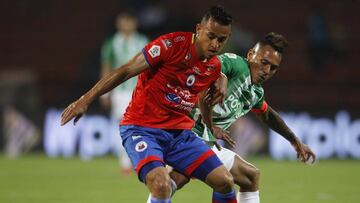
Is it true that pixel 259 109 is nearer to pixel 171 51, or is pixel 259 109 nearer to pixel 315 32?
pixel 171 51

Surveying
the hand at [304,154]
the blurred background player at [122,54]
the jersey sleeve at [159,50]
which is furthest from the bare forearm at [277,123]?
the blurred background player at [122,54]

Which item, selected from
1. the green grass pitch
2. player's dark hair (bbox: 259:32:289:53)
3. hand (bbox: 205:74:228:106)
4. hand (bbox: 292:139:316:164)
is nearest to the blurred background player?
the green grass pitch

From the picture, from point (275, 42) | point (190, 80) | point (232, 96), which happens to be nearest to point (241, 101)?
point (232, 96)

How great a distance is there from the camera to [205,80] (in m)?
6.44

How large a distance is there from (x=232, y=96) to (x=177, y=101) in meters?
0.71

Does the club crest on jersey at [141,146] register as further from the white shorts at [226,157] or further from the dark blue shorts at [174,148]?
the white shorts at [226,157]

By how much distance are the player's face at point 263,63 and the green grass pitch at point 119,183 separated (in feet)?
7.59

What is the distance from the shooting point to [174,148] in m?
6.31

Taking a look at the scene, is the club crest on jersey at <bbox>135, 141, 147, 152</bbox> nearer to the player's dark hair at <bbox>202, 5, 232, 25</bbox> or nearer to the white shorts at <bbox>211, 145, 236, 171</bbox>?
the white shorts at <bbox>211, 145, 236, 171</bbox>

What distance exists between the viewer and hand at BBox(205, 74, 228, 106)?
20.9ft

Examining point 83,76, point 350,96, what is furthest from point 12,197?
point 350,96

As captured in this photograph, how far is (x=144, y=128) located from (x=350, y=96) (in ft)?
35.9

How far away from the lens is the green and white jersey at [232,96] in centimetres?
686

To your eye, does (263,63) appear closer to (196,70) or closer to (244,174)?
(196,70)
